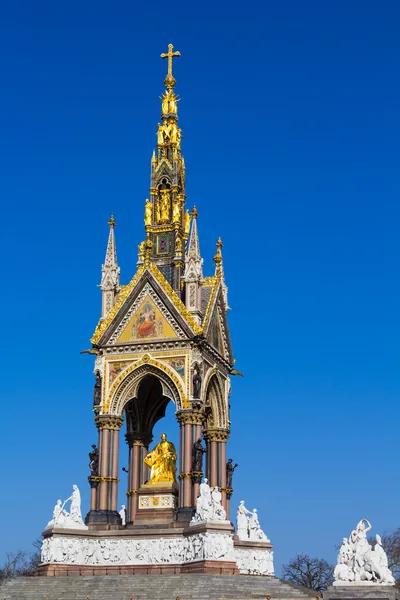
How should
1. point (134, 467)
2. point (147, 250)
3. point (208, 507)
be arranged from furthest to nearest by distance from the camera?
point (134, 467)
point (147, 250)
point (208, 507)

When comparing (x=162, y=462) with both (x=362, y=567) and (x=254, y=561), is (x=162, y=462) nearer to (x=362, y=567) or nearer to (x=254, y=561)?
(x=254, y=561)

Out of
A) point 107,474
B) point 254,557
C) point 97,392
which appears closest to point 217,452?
point 254,557

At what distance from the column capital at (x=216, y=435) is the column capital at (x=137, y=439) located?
2.39m

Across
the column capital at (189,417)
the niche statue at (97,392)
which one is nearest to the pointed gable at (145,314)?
the niche statue at (97,392)

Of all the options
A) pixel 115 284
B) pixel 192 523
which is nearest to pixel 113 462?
pixel 192 523

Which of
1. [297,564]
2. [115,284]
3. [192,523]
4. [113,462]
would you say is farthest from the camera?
[297,564]

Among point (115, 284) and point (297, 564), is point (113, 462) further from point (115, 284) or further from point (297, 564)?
point (297, 564)

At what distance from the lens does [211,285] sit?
1588 inches

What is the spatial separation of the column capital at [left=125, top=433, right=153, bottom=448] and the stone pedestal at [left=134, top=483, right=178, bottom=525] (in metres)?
2.89

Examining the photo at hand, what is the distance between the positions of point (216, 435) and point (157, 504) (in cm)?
425

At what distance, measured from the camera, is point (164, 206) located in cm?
4119

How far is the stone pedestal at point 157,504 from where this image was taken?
36.6 metres

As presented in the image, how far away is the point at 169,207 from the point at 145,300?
474cm

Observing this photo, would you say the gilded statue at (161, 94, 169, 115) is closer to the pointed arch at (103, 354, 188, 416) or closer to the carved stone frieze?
the pointed arch at (103, 354, 188, 416)
